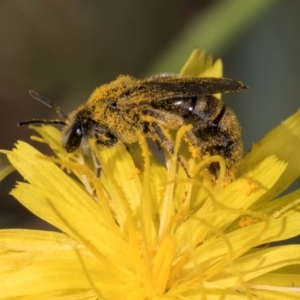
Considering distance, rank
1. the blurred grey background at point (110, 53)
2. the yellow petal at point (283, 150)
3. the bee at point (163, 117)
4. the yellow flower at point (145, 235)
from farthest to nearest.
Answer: the blurred grey background at point (110, 53), the yellow petal at point (283, 150), the bee at point (163, 117), the yellow flower at point (145, 235)

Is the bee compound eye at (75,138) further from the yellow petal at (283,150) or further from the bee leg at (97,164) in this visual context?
the yellow petal at (283,150)

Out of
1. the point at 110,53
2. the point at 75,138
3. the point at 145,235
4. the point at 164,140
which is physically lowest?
the point at 145,235

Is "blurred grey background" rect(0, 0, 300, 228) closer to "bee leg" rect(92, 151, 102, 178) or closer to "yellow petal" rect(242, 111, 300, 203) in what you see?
"yellow petal" rect(242, 111, 300, 203)

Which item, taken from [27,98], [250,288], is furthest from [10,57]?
[250,288]

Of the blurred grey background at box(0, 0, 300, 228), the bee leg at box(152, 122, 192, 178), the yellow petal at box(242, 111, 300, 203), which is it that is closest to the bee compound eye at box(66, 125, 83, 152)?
the bee leg at box(152, 122, 192, 178)

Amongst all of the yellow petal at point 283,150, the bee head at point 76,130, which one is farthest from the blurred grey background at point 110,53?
the bee head at point 76,130

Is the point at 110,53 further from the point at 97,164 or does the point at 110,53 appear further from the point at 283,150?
the point at 97,164

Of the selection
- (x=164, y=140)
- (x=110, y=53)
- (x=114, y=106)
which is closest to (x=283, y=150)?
(x=164, y=140)
